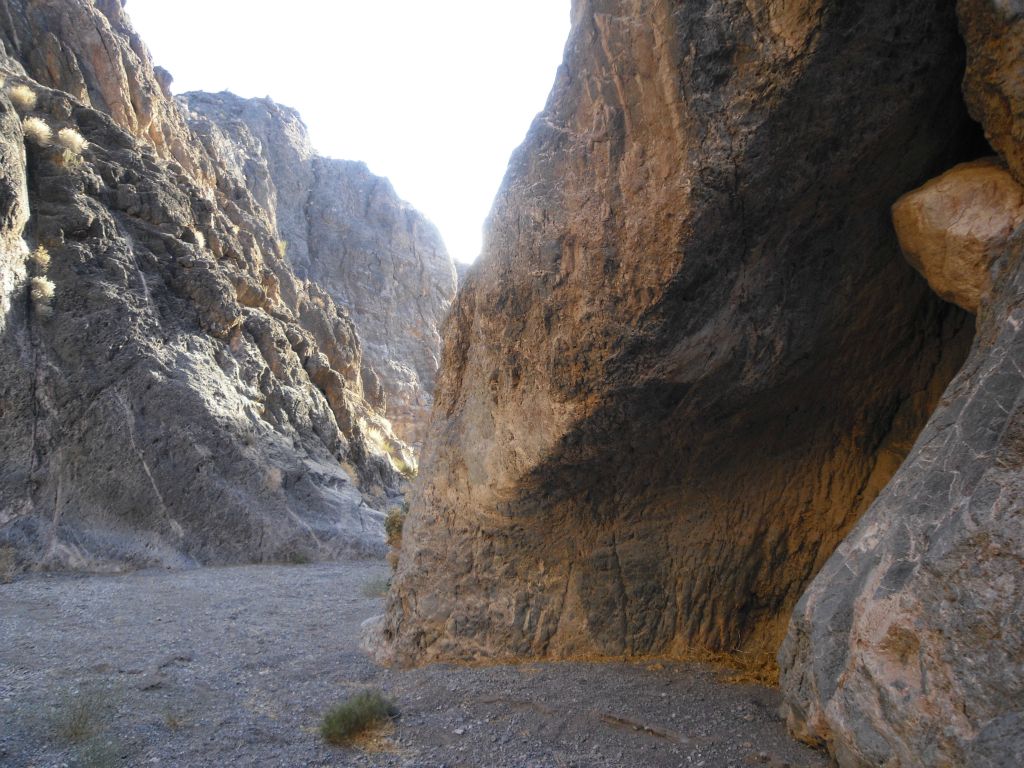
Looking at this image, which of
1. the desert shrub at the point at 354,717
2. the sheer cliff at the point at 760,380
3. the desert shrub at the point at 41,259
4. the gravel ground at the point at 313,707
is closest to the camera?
the sheer cliff at the point at 760,380

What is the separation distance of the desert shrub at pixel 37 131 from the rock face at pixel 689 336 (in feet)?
33.9

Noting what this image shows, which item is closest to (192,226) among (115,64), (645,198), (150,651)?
(115,64)

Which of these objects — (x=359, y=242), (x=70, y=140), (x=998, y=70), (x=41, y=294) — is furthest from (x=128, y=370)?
(x=359, y=242)

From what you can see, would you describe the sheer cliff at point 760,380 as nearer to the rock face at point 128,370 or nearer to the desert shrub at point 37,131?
the rock face at point 128,370

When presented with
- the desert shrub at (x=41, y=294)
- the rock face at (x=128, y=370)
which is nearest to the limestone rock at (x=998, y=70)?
the rock face at (x=128, y=370)

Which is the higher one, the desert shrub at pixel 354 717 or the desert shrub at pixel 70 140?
the desert shrub at pixel 70 140

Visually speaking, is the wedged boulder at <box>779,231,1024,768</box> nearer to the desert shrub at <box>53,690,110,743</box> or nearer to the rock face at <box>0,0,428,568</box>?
the desert shrub at <box>53,690,110,743</box>

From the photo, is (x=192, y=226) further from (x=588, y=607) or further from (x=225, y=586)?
(x=588, y=607)

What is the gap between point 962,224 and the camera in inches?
140

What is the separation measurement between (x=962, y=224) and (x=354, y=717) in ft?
13.3

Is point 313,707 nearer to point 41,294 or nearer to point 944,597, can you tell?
point 944,597

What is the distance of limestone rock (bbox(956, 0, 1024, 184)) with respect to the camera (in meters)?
3.19

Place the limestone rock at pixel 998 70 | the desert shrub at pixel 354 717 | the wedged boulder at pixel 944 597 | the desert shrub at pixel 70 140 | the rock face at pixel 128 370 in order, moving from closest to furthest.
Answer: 1. the wedged boulder at pixel 944 597
2. the limestone rock at pixel 998 70
3. the desert shrub at pixel 354 717
4. the rock face at pixel 128 370
5. the desert shrub at pixel 70 140

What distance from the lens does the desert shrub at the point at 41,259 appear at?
11.5m
